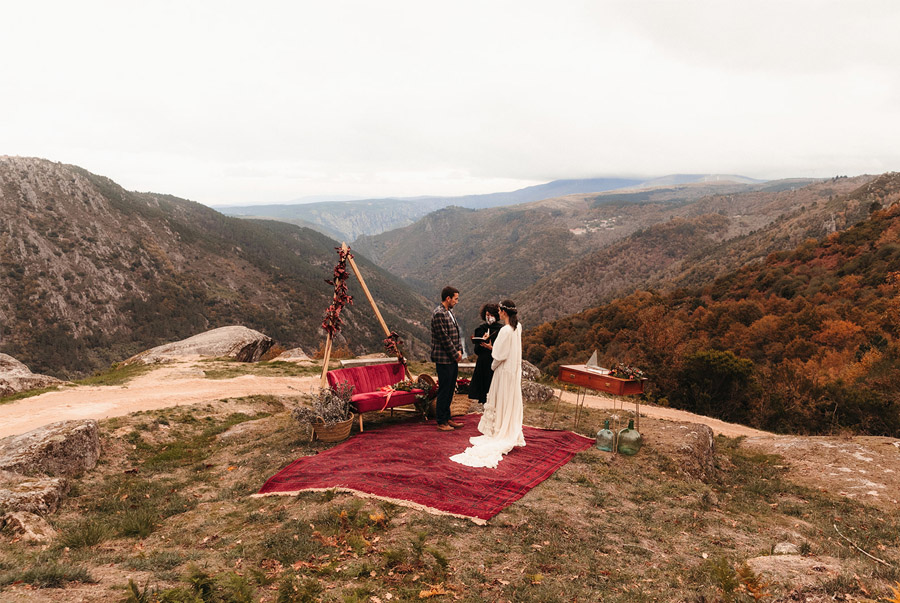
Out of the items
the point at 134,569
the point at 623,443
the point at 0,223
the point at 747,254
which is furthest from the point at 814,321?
the point at 0,223

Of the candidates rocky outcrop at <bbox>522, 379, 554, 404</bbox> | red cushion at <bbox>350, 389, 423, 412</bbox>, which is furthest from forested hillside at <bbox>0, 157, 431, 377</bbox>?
red cushion at <bbox>350, 389, 423, 412</bbox>

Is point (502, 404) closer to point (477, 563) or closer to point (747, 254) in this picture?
point (477, 563)

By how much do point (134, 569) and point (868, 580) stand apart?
20.9ft

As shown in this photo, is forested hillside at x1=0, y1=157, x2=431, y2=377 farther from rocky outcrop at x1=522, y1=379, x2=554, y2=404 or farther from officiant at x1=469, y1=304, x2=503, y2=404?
officiant at x1=469, y1=304, x2=503, y2=404

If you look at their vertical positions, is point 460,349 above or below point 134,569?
above

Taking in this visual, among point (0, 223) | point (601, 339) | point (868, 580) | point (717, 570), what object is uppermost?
point (0, 223)

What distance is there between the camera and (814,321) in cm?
3070

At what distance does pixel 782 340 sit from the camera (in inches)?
1229

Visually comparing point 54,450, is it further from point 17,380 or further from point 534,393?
point 534,393

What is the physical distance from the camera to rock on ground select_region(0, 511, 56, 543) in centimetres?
474

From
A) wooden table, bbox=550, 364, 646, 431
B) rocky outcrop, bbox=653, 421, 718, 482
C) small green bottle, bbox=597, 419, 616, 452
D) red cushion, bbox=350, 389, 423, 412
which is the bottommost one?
rocky outcrop, bbox=653, 421, 718, 482

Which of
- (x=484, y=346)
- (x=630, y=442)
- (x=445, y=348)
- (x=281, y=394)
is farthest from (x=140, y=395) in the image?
(x=630, y=442)

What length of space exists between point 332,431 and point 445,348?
2.57 metres

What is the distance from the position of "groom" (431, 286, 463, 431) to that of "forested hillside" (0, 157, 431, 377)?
70026 millimetres
